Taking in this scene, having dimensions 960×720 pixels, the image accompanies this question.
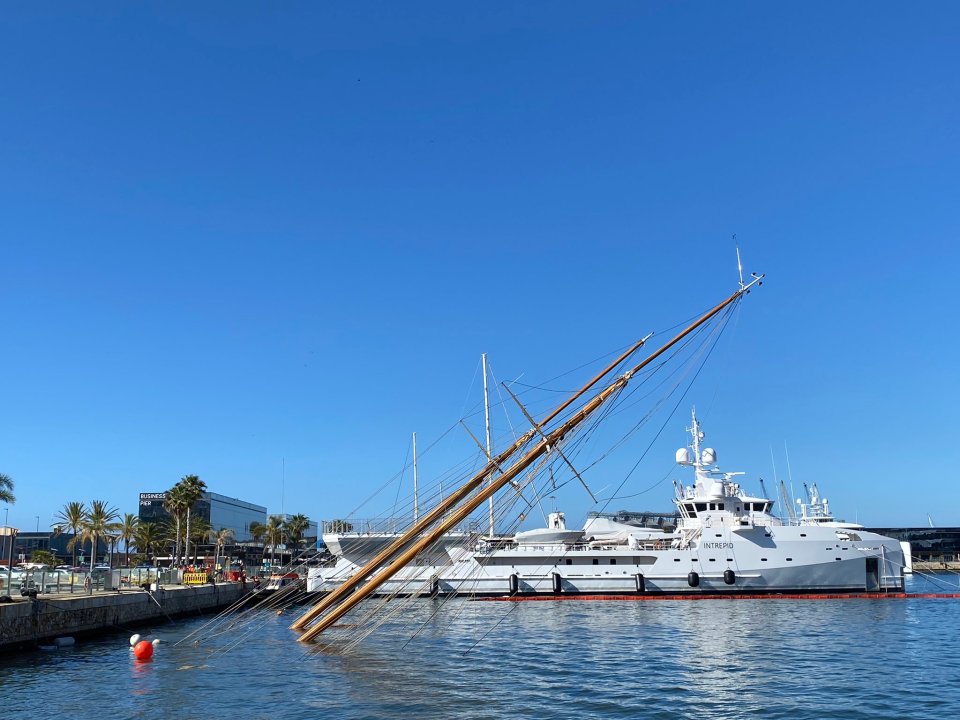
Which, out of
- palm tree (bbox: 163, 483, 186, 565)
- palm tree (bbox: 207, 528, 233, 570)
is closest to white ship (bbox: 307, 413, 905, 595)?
palm tree (bbox: 163, 483, 186, 565)

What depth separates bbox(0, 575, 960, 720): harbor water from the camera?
913 inches

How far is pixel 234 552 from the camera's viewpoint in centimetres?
15338

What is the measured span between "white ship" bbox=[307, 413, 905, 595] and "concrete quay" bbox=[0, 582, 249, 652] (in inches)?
551

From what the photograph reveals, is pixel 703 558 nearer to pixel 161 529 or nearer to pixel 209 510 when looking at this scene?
pixel 161 529

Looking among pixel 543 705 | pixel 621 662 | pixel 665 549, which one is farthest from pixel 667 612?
pixel 543 705

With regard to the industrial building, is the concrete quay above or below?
below

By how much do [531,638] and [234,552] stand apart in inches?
5016

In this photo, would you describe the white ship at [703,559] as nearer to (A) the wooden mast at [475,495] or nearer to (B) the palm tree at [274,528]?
(A) the wooden mast at [475,495]

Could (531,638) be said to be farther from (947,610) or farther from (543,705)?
A: (947,610)

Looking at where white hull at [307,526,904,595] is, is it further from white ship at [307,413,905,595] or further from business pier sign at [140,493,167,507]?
business pier sign at [140,493,167,507]

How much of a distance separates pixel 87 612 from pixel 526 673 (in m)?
25.0

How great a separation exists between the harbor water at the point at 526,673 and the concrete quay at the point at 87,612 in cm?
132

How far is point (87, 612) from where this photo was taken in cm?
4028

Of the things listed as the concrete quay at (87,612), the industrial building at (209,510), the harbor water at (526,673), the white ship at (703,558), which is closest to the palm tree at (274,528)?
the industrial building at (209,510)
